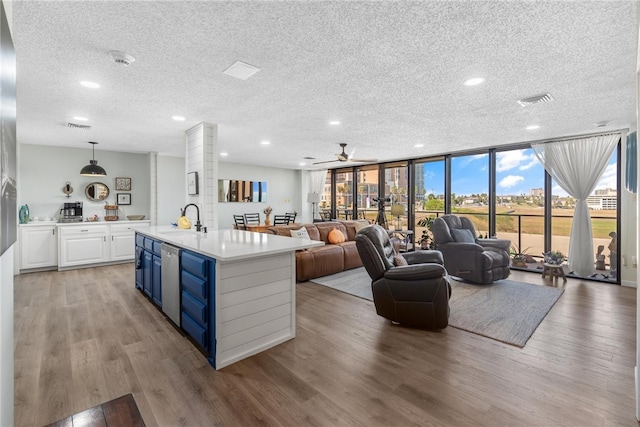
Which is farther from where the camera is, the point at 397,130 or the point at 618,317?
the point at 397,130

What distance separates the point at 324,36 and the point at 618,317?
14.0 feet

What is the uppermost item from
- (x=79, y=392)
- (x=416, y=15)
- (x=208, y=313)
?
(x=416, y=15)

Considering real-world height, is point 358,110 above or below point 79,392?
above

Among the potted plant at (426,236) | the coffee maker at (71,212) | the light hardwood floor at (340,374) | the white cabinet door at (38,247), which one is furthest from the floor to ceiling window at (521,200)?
Result: the white cabinet door at (38,247)

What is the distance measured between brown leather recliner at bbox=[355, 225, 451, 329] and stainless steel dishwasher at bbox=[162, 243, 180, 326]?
1.85 metres

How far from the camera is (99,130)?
4.74 m

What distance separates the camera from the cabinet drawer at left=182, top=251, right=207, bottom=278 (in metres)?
2.43

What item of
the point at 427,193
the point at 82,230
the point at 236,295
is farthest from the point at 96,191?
the point at 427,193

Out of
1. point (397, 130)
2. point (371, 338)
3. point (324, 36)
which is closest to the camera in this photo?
point (324, 36)

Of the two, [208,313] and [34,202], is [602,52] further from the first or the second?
[34,202]

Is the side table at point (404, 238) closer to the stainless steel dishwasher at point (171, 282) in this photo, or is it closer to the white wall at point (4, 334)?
the stainless steel dishwasher at point (171, 282)

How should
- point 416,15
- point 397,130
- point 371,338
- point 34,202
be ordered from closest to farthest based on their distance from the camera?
1. point 416,15
2. point 371,338
3. point 397,130
4. point 34,202

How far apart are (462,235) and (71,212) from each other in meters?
7.52

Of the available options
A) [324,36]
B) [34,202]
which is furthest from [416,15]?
[34,202]
